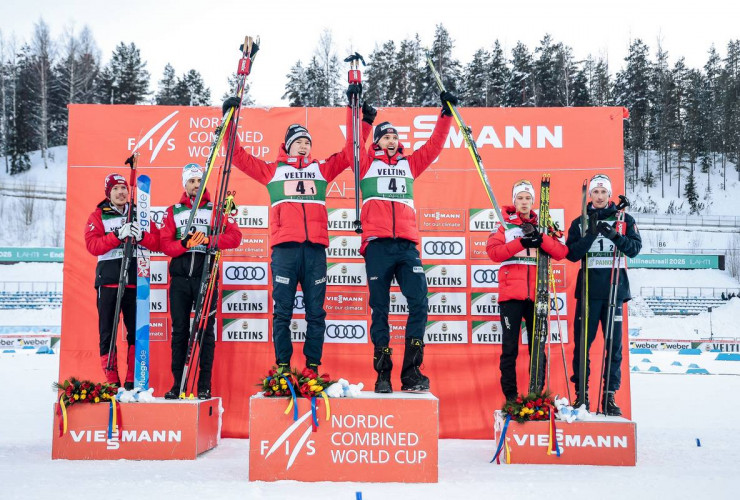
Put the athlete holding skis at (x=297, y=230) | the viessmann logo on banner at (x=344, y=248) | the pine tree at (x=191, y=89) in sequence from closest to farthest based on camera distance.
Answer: the athlete holding skis at (x=297, y=230)
the viessmann logo on banner at (x=344, y=248)
the pine tree at (x=191, y=89)

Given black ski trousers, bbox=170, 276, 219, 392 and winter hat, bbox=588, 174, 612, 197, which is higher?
winter hat, bbox=588, 174, 612, 197

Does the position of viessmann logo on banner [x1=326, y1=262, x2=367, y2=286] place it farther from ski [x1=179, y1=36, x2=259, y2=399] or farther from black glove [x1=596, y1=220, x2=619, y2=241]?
black glove [x1=596, y1=220, x2=619, y2=241]

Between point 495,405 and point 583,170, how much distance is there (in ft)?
7.24

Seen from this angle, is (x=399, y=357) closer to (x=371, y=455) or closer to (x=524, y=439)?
(x=524, y=439)

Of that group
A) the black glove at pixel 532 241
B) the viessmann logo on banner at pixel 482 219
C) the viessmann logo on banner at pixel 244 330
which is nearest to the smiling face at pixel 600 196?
the black glove at pixel 532 241

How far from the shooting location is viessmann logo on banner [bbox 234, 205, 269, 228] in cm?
546

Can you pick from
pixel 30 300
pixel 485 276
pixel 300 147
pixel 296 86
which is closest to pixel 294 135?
pixel 300 147

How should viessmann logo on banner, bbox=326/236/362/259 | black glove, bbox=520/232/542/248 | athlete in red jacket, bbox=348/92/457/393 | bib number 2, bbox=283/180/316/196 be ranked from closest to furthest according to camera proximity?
athlete in red jacket, bbox=348/92/457/393, black glove, bbox=520/232/542/248, bib number 2, bbox=283/180/316/196, viessmann logo on banner, bbox=326/236/362/259

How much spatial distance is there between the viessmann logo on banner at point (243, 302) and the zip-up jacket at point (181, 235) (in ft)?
2.00

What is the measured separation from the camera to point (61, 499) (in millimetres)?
2865

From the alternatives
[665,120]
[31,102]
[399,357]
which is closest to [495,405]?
[399,357]

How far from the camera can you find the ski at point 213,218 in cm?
441

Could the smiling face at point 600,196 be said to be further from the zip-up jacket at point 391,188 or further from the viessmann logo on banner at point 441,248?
the zip-up jacket at point 391,188

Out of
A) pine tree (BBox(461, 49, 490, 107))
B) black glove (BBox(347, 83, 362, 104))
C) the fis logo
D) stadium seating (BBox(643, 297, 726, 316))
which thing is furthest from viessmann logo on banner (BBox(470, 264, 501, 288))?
pine tree (BBox(461, 49, 490, 107))
